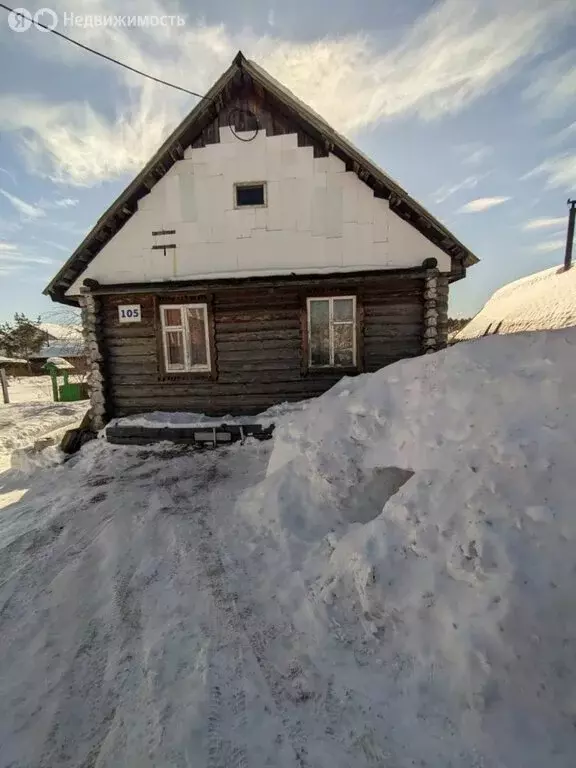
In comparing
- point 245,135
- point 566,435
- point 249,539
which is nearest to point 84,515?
point 249,539

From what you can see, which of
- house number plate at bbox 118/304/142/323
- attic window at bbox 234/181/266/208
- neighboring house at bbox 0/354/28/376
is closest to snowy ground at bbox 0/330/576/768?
house number plate at bbox 118/304/142/323

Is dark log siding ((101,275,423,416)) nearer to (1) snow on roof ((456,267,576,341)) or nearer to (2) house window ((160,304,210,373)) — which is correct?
(2) house window ((160,304,210,373))

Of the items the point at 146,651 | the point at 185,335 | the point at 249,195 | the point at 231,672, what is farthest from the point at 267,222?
the point at 231,672

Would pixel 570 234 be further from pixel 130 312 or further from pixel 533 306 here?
pixel 130 312

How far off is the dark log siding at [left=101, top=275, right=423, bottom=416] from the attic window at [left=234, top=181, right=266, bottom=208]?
176 centimetres

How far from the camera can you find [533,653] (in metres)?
2.19

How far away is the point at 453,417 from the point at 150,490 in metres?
4.64

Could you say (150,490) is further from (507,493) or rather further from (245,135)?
(245,135)

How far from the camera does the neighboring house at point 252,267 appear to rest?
26.2ft

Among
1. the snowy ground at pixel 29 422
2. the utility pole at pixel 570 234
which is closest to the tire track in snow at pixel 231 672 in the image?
the snowy ground at pixel 29 422

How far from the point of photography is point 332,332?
848 cm

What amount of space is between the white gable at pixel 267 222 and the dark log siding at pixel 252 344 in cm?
45

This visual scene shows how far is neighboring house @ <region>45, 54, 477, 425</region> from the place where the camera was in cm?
798

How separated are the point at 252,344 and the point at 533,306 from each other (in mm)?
8096
